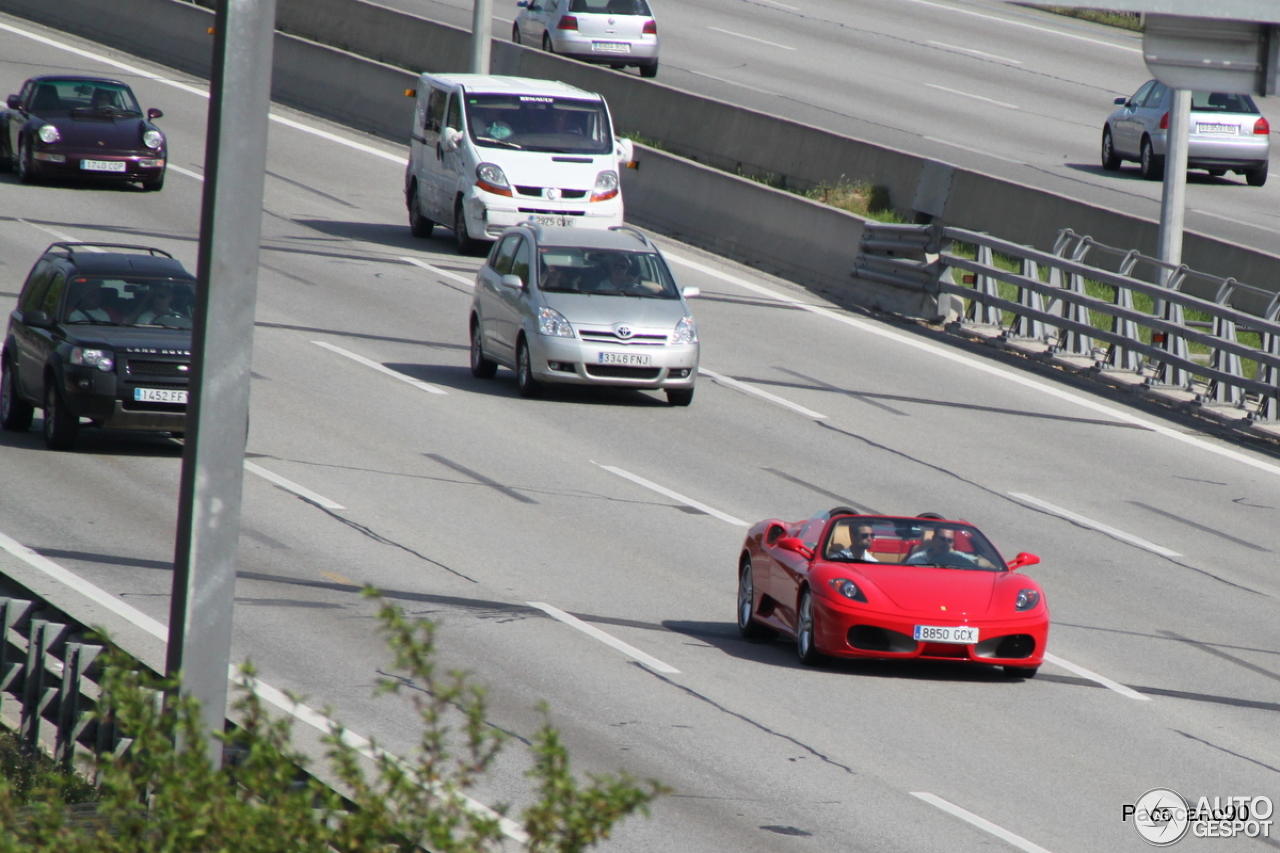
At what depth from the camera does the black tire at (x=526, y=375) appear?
70.9 feet

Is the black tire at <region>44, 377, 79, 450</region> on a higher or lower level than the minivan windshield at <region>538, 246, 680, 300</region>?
lower

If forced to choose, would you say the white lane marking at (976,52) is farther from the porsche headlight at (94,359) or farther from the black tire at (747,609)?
the black tire at (747,609)

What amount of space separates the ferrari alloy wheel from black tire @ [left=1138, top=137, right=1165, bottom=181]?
2471 cm

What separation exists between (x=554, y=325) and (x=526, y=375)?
2.20 ft

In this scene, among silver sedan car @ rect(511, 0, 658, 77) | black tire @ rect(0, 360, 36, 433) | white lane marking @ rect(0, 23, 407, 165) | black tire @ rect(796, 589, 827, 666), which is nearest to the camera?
black tire @ rect(796, 589, 827, 666)

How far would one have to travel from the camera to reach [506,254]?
2322 centimetres

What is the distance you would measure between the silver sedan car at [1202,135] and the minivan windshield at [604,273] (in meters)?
16.0

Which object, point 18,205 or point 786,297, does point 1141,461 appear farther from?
point 18,205

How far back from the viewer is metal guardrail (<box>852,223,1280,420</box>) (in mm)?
22828

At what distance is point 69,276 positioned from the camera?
62.1 feet

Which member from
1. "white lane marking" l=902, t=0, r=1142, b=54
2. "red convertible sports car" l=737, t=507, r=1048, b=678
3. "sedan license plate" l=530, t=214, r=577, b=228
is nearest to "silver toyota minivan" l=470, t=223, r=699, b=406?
"sedan license plate" l=530, t=214, r=577, b=228

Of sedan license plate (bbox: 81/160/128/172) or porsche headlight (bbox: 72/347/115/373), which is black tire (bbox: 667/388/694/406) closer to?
porsche headlight (bbox: 72/347/115/373)

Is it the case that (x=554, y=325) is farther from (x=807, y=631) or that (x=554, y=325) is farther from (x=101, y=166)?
(x=101, y=166)

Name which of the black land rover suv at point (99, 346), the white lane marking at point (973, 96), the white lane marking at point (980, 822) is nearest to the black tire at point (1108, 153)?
the white lane marking at point (973, 96)
